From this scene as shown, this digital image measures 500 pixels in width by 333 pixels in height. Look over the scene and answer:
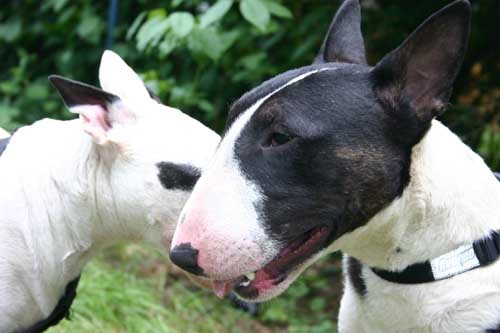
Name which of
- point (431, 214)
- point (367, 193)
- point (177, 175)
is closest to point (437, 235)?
point (431, 214)

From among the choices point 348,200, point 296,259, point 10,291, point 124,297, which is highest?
point 348,200

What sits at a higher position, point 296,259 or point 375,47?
point 296,259

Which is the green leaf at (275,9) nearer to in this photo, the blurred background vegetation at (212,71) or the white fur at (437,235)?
the blurred background vegetation at (212,71)

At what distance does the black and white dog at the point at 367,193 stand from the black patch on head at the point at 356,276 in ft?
0.24

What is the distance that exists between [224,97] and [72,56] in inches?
54.8

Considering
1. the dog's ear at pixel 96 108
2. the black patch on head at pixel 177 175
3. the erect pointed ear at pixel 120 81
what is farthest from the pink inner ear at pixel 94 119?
the black patch on head at pixel 177 175

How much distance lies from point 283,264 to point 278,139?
35cm

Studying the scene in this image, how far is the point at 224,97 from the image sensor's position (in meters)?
5.85

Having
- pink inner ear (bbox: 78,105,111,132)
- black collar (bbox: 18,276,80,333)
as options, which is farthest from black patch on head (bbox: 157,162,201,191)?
black collar (bbox: 18,276,80,333)

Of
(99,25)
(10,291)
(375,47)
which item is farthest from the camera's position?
(99,25)

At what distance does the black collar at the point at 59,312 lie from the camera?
3.01 m

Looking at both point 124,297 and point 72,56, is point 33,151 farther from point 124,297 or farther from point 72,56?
point 72,56

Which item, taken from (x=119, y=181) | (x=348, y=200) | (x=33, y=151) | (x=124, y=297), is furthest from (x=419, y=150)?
(x=124, y=297)

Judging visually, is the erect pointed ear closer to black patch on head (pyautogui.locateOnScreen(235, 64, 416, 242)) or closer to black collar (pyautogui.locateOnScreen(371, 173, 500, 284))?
black patch on head (pyautogui.locateOnScreen(235, 64, 416, 242))
